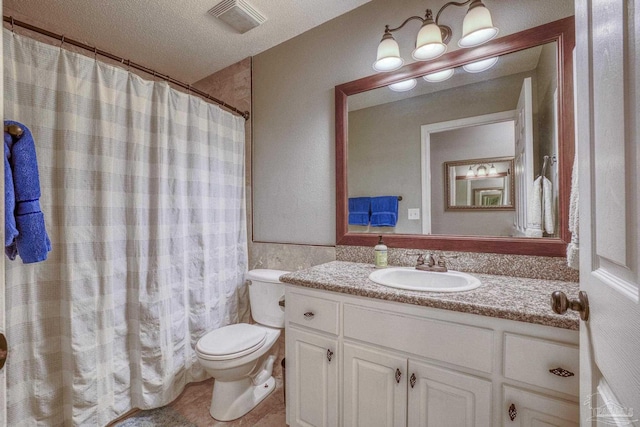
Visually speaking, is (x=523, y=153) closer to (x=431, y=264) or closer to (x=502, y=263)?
(x=502, y=263)

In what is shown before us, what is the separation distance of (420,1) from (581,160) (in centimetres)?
135

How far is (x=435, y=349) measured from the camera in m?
1.01

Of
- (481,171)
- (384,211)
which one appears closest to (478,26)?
(481,171)

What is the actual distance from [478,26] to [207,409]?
2.45m

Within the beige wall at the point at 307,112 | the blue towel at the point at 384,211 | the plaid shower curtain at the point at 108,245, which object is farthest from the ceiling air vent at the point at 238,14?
the blue towel at the point at 384,211

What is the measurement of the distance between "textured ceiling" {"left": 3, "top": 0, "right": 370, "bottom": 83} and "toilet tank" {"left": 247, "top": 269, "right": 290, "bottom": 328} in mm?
1687

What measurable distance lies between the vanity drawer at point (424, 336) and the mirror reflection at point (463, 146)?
0.62m

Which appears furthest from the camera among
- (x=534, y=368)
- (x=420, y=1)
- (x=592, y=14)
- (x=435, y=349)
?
(x=420, y=1)

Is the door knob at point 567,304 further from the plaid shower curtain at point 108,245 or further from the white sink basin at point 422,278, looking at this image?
the plaid shower curtain at point 108,245

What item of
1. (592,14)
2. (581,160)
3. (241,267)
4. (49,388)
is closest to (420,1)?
(592,14)

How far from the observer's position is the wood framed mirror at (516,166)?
1204mm

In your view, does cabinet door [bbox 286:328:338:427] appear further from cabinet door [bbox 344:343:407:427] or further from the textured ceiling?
the textured ceiling

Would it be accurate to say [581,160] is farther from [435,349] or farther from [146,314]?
[146,314]

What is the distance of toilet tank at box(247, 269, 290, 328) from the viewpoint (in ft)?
6.12
